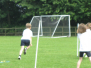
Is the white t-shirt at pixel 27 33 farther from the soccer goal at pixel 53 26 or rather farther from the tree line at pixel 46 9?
the tree line at pixel 46 9

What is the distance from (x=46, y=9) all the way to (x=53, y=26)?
25.4 ft

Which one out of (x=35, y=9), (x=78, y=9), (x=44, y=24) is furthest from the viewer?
(x=35, y=9)

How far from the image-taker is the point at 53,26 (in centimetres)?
2791

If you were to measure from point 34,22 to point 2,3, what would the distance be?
1258 cm

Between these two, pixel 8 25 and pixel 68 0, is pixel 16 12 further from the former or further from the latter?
pixel 68 0

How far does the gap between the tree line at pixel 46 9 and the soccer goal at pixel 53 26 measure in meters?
5.95

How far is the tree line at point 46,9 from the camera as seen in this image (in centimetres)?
3416

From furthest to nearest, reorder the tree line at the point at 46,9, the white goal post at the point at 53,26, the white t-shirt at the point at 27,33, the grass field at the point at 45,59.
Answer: the tree line at the point at 46,9, the white goal post at the point at 53,26, the white t-shirt at the point at 27,33, the grass field at the point at 45,59

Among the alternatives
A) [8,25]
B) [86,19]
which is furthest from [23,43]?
[8,25]

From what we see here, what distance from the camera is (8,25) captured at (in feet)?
131

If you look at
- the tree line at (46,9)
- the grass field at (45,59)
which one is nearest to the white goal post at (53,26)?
the tree line at (46,9)

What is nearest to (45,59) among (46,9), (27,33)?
(27,33)

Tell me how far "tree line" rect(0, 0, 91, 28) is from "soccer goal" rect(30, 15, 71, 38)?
5.95m

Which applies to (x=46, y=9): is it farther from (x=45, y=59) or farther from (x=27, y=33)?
(x=27, y=33)
